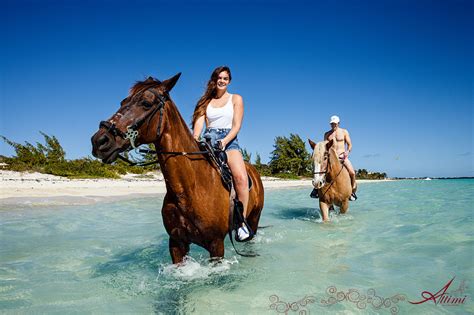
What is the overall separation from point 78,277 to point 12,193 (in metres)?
10.7

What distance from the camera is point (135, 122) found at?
9.50 ft

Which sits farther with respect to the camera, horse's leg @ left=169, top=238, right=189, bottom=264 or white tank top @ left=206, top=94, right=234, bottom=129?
white tank top @ left=206, top=94, right=234, bottom=129

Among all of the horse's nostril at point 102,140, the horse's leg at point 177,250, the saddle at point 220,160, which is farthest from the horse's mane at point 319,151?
the horse's nostril at point 102,140

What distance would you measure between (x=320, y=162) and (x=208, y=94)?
13.5ft

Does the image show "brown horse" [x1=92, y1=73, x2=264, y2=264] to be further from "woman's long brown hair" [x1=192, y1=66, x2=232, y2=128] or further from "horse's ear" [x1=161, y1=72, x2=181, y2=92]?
"woman's long brown hair" [x1=192, y1=66, x2=232, y2=128]

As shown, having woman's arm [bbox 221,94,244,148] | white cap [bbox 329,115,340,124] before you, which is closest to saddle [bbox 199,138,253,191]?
woman's arm [bbox 221,94,244,148]

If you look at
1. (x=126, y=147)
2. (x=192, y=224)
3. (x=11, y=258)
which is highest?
(x=126, y=147)

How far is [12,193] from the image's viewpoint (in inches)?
484

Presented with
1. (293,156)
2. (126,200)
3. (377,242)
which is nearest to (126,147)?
(377,242)

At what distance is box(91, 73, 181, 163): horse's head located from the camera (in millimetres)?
2684

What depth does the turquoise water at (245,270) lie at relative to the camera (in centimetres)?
322

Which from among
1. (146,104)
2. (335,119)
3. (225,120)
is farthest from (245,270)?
(335,119)

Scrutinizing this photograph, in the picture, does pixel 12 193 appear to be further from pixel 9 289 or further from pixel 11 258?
pixel 9 289

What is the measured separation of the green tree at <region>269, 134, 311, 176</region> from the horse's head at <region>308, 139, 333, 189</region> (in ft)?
129
